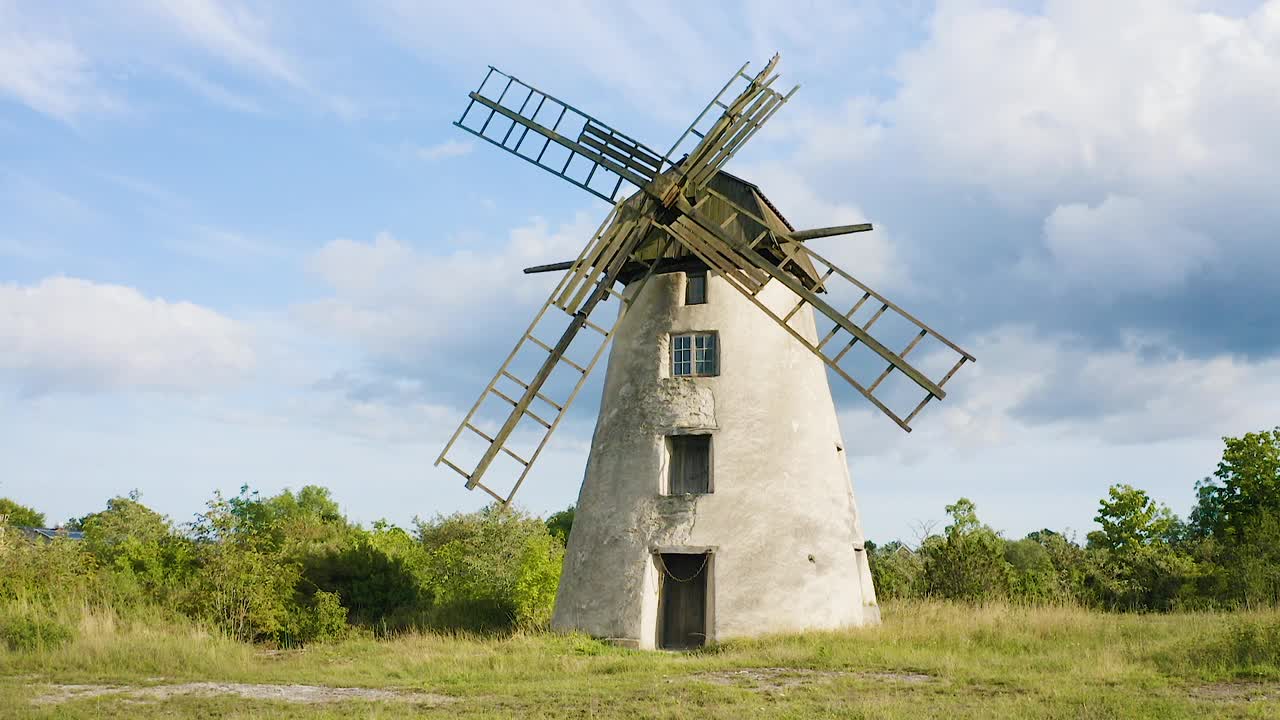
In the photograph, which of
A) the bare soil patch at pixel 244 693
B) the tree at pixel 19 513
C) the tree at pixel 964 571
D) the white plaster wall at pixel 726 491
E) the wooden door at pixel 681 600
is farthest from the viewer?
the tree at pixel 19 513

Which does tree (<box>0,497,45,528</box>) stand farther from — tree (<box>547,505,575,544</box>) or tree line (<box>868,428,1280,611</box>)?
tree line (<box>868,428,1280,611</box>)

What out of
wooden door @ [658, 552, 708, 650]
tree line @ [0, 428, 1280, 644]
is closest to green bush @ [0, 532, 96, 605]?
tree line @ [0, 428, 1280, 644]

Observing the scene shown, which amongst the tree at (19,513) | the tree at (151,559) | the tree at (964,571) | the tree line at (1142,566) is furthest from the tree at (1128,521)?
the tree at (19,513)

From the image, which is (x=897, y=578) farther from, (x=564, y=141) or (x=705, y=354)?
(x=564, y=141)

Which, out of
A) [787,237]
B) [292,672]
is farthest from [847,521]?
[292,672]

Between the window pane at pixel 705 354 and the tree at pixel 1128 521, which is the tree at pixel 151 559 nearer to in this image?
the window pane at pixel 705 354

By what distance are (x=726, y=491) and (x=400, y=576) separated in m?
9.79

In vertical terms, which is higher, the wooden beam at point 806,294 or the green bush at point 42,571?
the wooden beam at point 806,294

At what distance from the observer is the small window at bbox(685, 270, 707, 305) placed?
1806 centimetres

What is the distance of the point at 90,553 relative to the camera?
848 inches

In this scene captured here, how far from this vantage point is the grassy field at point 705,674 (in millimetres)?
10742

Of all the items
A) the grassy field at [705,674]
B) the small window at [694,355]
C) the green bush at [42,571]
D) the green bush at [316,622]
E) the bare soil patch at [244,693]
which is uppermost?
the small window at [694,355]

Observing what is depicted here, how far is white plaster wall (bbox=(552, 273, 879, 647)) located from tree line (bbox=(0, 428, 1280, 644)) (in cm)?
306

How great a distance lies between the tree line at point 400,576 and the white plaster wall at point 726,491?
10.0 ft
